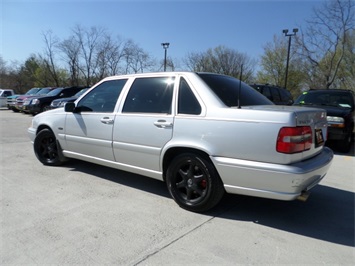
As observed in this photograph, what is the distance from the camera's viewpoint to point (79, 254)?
2543mm

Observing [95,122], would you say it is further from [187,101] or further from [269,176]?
[269,176]

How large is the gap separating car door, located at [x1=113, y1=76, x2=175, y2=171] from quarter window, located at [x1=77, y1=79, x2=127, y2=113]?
29cm

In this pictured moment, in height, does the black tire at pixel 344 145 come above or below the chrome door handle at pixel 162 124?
below

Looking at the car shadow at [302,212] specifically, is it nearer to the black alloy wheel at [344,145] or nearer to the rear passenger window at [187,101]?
the rear passenger window at [187,101]

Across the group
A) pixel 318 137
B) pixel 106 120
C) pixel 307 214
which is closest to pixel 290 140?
pixel 318 137

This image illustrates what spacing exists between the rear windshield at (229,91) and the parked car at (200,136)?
20mm

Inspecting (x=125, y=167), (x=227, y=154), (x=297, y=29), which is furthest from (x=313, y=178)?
(x=297, y=29)

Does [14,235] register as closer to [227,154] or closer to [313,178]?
[227,154]

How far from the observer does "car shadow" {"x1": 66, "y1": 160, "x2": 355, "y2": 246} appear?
3.08 metres

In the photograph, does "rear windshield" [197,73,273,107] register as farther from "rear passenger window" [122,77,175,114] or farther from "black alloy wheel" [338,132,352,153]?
"black alloy wheel" [338,132,352,153]

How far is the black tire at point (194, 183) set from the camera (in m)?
3.24

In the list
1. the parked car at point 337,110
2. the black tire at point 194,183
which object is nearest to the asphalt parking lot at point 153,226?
the black tire at point 194,183

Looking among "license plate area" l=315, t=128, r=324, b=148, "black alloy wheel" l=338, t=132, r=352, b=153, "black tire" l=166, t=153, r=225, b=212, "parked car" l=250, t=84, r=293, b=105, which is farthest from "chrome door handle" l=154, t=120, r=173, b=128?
"parked car" l=250, t=84, r=293, b=105

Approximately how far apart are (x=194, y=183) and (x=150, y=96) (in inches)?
53.7
